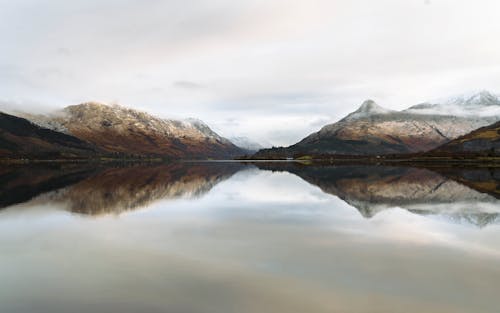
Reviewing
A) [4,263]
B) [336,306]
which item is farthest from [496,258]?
[4,263]

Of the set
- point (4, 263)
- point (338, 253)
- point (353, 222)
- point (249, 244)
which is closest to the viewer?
point (4, 263)

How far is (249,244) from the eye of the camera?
2244cm

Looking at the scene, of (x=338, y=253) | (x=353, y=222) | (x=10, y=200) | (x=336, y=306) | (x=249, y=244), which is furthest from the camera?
(x=10, y=200)

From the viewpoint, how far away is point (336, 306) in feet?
42.8

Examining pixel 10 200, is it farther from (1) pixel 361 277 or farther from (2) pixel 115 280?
(1) pixel 361 277

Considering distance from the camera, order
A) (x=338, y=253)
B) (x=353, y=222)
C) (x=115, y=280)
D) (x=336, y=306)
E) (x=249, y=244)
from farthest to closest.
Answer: (x=353, y=222), (x=249, y=244), (x=338, y=253), (x=115, y=280), (x=336, y=306)

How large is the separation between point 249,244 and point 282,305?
30.9 ft

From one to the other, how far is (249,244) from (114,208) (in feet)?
65.7

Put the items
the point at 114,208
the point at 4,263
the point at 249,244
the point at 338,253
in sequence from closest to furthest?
the point at 4,263
the point at 338,253
the point at 249,244
the point at 114,208

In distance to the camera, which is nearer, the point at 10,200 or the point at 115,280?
the point at 115,280

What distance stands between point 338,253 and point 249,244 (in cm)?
519

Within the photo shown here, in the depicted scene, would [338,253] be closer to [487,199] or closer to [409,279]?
[409,279]

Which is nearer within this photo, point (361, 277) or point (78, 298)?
point (78, 298)

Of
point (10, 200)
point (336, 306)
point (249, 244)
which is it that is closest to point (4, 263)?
point (249, 244)
